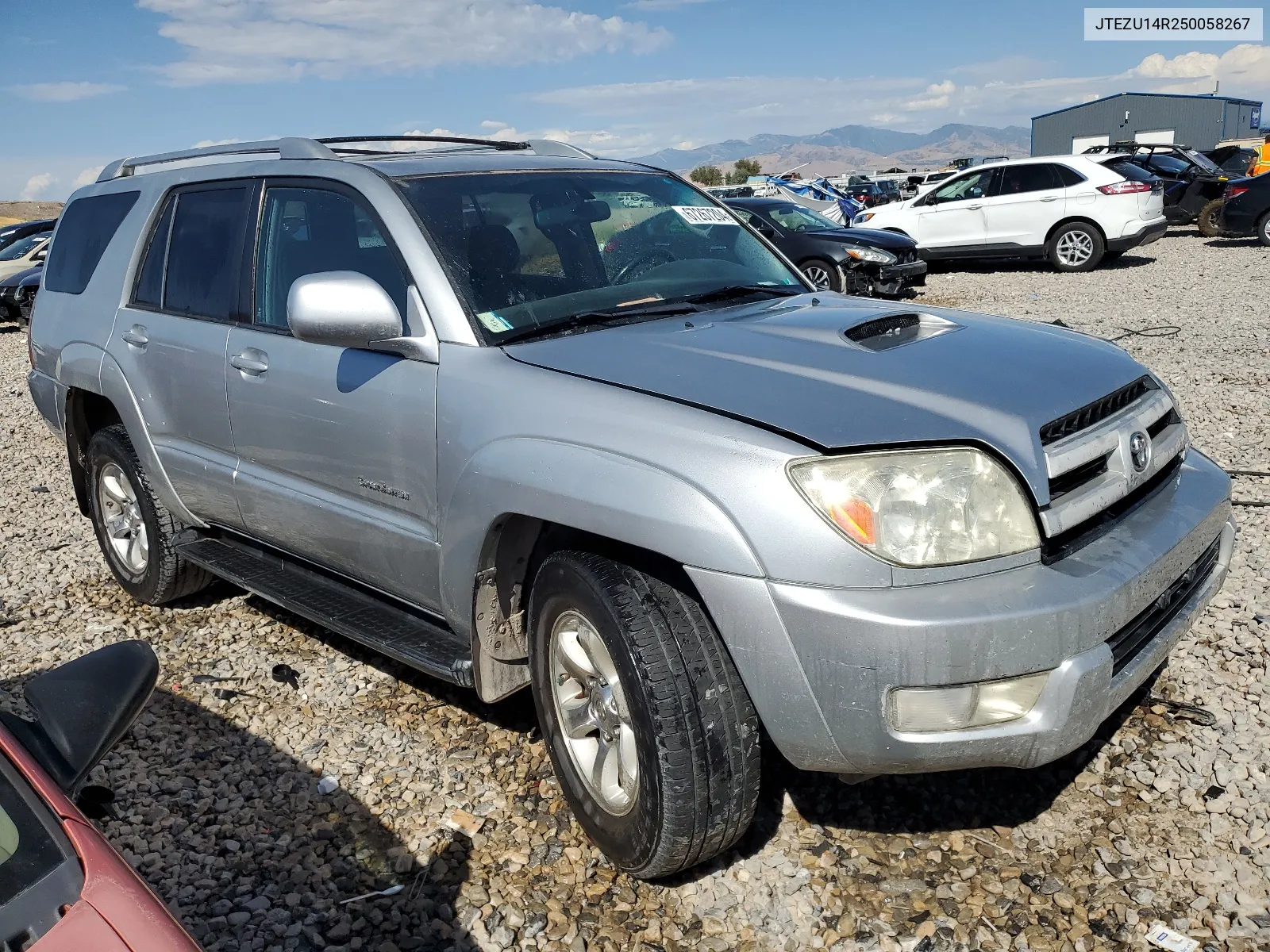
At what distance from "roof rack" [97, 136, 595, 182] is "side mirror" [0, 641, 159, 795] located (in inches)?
91.2

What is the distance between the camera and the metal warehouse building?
7462 centimetres

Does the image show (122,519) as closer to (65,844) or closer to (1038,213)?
(65,844)

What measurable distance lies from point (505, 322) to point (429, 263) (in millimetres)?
296

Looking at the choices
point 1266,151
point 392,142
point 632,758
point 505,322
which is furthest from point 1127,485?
point 1266,151

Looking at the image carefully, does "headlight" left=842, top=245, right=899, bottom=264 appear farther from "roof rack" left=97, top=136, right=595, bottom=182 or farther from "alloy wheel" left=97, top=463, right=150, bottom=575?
"alloy wheel" left=97, top=463, right=150, bottom=575

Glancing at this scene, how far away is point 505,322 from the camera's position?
307 cm

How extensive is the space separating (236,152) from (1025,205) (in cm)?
1420

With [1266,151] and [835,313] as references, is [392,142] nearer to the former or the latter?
[835,313]

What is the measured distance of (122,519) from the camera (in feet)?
16.2

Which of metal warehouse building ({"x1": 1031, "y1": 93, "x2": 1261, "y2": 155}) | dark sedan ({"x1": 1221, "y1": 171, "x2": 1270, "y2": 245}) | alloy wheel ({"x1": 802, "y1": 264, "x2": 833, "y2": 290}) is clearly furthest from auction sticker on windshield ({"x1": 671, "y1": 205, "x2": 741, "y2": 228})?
metal warehouse building ({"x1": 1031, "y1": 93, "x2": 1261, "y2": 155})

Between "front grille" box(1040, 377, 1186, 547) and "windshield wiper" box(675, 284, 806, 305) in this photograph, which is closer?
"front grille" box(1040, 377, 1186, 547)

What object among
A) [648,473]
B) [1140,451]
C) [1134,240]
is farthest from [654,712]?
[1134,240]

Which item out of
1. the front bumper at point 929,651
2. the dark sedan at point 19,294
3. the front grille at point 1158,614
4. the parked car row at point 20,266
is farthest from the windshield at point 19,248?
the front grille at point 1158,614

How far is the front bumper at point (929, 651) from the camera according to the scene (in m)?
2.21
